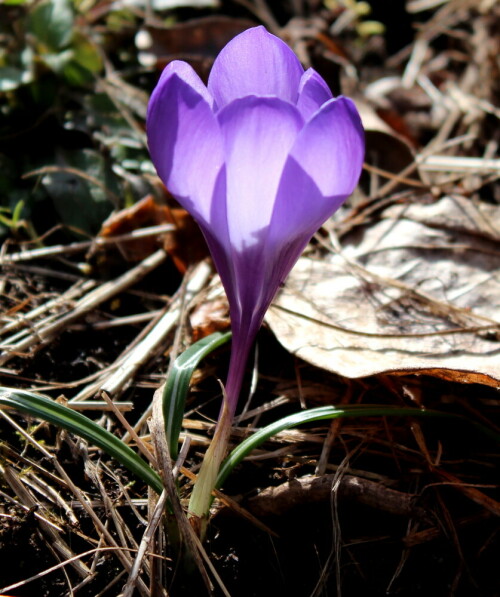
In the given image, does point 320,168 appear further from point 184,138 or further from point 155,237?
point 155,237

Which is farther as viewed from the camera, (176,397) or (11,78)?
(11,78)

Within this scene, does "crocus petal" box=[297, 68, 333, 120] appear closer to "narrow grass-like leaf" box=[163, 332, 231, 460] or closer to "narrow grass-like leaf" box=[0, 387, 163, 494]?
"narrow grass-like leaf" box=[163, 332, 231, 460]

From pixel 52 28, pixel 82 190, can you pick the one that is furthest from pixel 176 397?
pixel 52 28

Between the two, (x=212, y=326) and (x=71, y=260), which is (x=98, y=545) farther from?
Answer: (x=71, y=260)

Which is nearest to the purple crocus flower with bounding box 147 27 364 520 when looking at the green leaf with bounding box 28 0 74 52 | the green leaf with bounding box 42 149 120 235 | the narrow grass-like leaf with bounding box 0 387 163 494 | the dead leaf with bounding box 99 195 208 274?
the narrow grass-like leaf with bounding box 0 387 163 494

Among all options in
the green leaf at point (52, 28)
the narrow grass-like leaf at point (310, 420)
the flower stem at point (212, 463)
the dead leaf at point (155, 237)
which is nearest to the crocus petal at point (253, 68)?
the flower stem at point (212, 463)

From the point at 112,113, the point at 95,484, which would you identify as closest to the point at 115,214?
the point at 112,113
